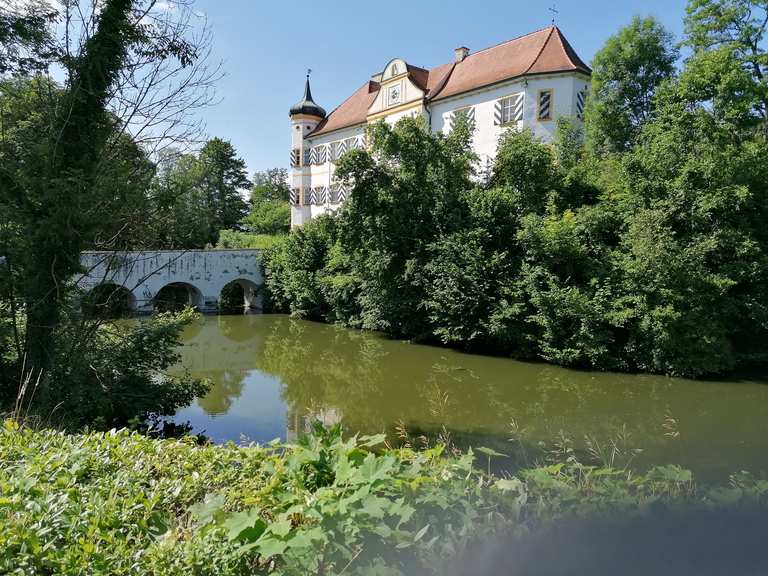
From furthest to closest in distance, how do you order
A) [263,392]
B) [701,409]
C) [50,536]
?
[263,392], [701,409], [50,536]

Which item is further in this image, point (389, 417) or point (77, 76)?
point (389, 417)

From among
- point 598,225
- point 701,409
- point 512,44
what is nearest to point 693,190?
point 598,225

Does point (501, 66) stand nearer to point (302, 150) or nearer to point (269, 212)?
point (302, 150)

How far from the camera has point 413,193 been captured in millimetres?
19531

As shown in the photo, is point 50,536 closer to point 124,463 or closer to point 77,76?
point 124,463

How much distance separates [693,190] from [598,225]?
2.67 meters

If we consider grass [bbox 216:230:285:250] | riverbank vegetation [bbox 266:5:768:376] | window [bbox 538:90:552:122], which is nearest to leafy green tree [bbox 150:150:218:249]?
riverbank vegetation [bbox 266:5:768:376]

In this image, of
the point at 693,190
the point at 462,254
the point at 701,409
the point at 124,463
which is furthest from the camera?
the point at 462,254

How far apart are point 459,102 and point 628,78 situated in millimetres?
8404

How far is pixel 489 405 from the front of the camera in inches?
461

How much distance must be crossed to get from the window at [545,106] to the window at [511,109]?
2.59 ft

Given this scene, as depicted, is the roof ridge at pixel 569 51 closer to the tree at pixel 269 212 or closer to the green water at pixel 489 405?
the green water at pixel 489 405

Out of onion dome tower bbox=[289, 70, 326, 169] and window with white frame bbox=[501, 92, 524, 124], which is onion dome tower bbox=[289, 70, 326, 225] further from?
window with white frame bbox=[501, 92, 524, 124]

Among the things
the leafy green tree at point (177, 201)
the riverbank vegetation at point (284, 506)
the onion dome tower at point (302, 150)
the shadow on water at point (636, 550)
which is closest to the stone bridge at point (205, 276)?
the onion dome tower at point (302, 150)
